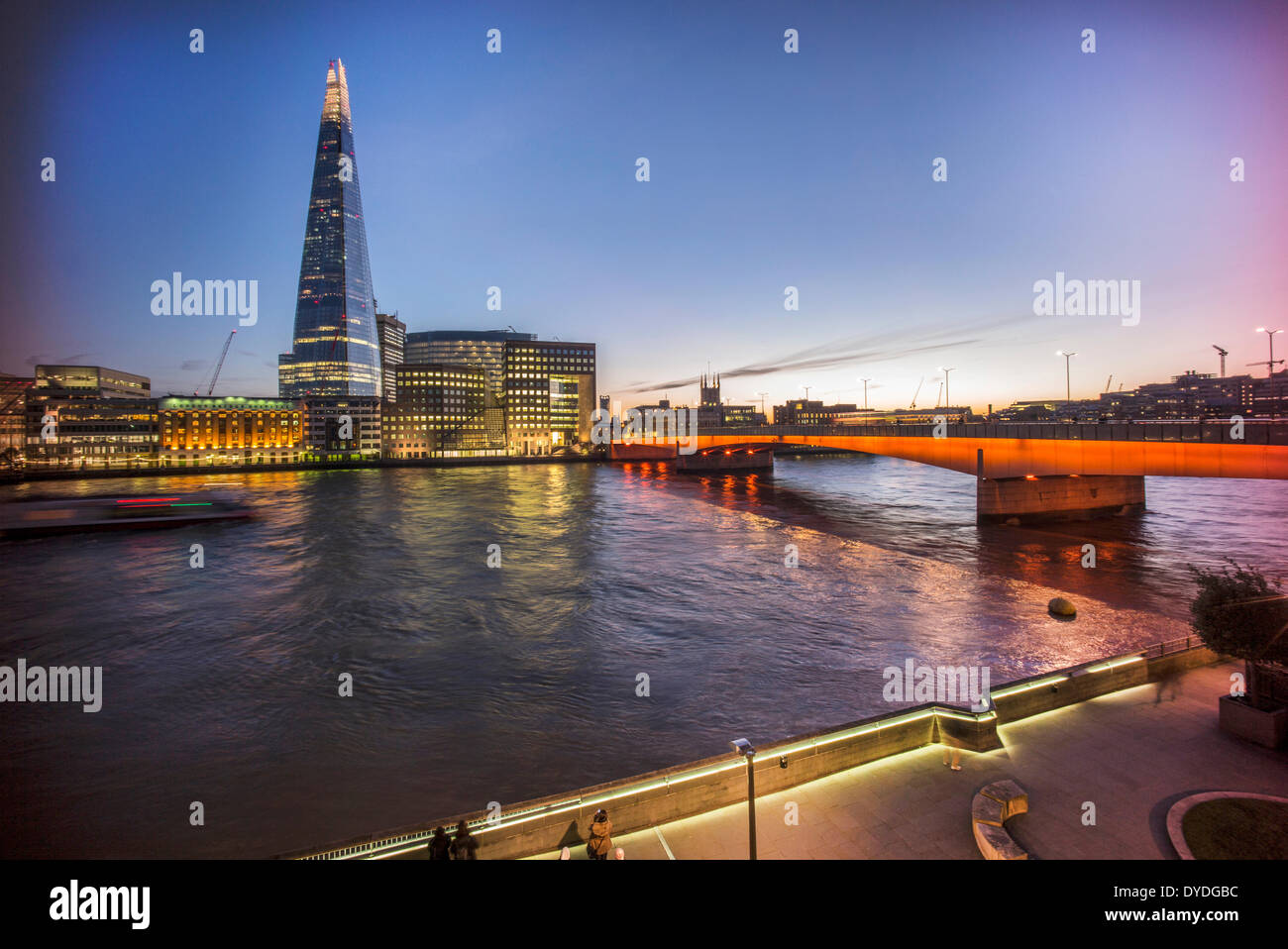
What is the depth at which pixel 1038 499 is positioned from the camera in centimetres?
4266

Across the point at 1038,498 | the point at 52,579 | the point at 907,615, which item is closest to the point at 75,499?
the point at 52,579

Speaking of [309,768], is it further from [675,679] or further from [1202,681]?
[1202,681]

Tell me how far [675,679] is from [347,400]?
6022 inches

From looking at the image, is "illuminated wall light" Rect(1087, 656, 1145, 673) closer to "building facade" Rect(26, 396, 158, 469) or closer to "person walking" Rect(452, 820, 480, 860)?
"person walking" Rect(452, 820, 480, 860)

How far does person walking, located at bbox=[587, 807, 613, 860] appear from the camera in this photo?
22.7ft

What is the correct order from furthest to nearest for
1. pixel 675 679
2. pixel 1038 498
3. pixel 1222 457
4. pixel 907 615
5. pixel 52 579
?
pixel 1038 498, pixel 52 579, pixel 1222 457, pixel 907 615, pixel 675 679

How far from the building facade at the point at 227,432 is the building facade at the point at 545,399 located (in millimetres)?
50603

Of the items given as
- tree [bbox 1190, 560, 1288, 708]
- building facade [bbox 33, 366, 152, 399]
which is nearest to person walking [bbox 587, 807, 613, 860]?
tree [bbox 1190, 560, 1288, 708]

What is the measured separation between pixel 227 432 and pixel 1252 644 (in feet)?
504

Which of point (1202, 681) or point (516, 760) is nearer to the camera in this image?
point (516, 760)

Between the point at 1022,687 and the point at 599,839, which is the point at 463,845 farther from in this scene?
the point at 1022,687

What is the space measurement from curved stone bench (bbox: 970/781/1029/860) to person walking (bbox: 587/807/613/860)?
14.5 ft

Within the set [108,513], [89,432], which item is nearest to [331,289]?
[89,432]
